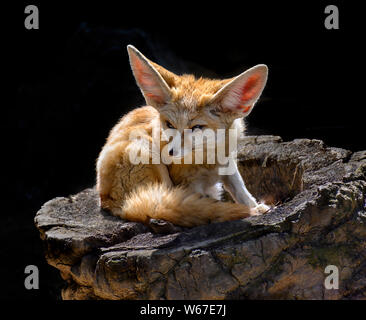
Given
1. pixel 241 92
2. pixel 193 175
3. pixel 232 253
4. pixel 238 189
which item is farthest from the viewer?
pixel 238 189

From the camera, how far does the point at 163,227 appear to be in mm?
2303

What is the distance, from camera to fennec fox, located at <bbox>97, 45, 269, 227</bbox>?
240 cm

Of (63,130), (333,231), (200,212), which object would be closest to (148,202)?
(200,212)

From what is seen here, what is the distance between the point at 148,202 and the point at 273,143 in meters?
1.53

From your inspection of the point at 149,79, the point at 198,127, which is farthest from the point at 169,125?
the point at 149,79

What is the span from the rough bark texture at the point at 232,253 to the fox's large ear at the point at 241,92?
580mm

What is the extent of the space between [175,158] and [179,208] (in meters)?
0.41

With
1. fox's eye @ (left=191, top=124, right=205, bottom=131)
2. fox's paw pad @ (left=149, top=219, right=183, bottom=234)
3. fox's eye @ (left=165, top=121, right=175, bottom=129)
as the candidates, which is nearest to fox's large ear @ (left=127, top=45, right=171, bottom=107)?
fox's eye @ (left=165, top=121, right=175, bottom=129)

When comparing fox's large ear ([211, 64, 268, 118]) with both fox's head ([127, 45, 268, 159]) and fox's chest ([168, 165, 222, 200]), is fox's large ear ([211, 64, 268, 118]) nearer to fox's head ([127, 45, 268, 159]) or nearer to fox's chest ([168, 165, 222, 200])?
fox's head ([127, 45, 268, 159])

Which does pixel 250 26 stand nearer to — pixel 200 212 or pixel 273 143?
pixel 273 143

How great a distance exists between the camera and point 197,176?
2877mm

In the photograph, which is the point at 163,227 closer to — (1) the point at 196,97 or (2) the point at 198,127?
(2) the point at 198,127

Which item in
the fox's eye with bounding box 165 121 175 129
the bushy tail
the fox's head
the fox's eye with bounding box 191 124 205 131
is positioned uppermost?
the fox's head

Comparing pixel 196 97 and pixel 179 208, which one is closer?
pixel 179 208
